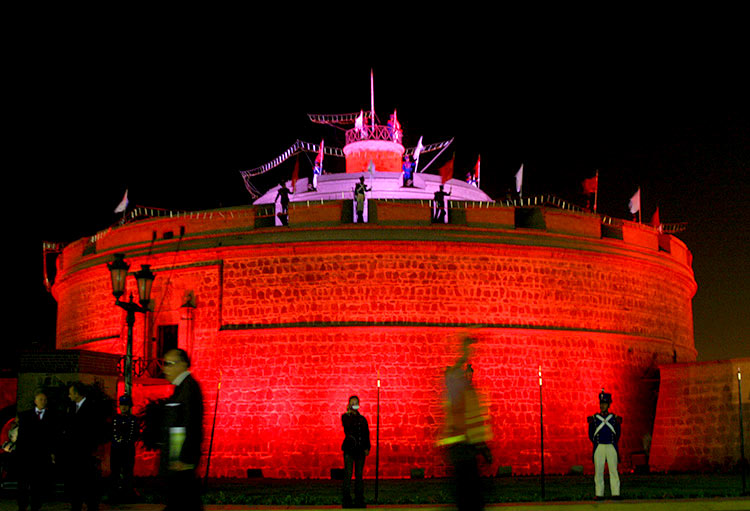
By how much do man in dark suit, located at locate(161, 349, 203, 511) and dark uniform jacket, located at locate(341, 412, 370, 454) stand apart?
5610 millimetres

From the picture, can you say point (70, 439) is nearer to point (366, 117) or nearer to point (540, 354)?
point (540, 354)

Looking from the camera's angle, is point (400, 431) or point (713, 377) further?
point (713, 377)

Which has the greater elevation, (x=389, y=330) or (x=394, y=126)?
(x=394, y=126)

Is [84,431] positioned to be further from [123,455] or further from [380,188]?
[380,188]

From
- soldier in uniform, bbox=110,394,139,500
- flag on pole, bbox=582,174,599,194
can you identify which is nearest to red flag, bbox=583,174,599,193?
flag on pole, bbox=582,174,599,194

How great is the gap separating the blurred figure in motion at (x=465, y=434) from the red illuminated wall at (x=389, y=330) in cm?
1276

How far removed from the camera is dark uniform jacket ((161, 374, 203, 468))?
294 inches

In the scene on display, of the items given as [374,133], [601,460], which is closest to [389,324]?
[601,460]

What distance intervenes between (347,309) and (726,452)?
9.54 meters

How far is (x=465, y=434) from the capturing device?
27.1 ft

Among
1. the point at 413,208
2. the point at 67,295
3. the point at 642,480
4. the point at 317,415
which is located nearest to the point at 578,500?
the point at 642,480

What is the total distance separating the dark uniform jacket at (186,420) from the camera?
7.46 meters

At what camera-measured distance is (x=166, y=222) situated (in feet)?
79.5

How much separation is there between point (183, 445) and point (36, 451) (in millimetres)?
5161
